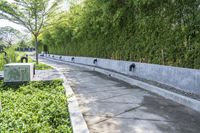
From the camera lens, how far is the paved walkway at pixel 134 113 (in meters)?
5.19

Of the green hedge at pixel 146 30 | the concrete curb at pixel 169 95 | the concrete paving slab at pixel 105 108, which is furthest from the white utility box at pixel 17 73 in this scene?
the green hedge at pixel 146 30

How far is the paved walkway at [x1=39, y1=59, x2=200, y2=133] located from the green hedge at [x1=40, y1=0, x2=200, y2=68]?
2096 millimetres

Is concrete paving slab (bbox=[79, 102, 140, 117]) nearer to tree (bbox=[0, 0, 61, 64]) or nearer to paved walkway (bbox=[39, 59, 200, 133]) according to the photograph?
paved walkway (bbox=[39, 59, 200, 133])

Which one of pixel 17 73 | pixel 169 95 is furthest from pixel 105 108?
pixel 17 73

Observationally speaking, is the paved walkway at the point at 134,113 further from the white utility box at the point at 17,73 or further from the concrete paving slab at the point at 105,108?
the white utility box at the point at 17,73

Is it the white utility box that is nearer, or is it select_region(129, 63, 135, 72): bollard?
the white utility box

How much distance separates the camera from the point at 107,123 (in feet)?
17.8

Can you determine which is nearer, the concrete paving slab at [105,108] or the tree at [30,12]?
the concrete paving slab at [105,108]

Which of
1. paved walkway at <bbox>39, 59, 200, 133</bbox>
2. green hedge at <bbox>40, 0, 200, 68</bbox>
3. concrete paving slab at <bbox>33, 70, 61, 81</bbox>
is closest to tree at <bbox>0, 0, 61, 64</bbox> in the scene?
green hedge at <bbox>40, 0, 200, 68</bbox>

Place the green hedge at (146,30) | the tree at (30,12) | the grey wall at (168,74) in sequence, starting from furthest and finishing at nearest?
1. the tree at (30,12)
2. the green hedge at (146,30)
3. the grey wall at (168,74)

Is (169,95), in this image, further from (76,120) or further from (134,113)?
(76,120)

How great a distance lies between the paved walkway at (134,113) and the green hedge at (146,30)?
6.88 ft

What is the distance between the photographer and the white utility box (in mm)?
9328

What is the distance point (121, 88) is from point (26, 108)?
15.2 feet
